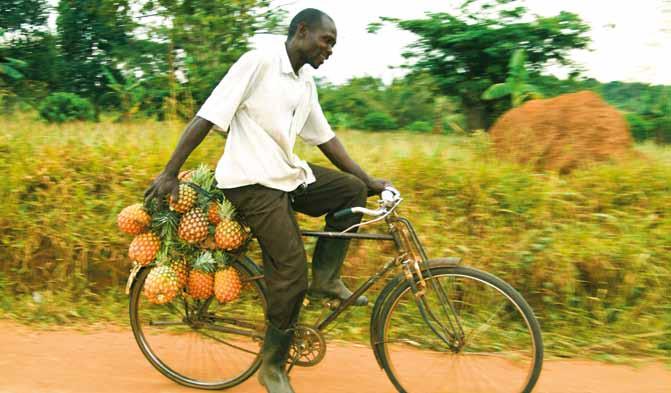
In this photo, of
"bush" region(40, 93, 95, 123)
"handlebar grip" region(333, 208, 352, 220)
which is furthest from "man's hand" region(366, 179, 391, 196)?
"bush" region(40, 93, 95, 123)

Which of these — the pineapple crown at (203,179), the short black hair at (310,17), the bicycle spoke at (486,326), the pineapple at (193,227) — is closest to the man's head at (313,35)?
the short black hair at (310,17)

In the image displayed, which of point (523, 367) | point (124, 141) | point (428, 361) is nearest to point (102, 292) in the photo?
point (124, 141)

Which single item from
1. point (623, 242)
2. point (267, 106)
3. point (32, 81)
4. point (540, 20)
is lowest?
point (32, 81)

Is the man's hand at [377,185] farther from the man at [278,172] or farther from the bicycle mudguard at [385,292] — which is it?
the bicycle mudguard at [385,292]

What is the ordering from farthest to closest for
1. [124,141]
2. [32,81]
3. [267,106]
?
1. [32,81]
2. [124,141]
3. [267,106]

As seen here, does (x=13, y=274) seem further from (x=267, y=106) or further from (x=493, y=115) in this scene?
(x=493, y=115)

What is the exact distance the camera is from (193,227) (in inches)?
147

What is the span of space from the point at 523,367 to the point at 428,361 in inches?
23.3

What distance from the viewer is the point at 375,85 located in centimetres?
980

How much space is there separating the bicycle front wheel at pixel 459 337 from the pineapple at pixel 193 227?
40.4 inches

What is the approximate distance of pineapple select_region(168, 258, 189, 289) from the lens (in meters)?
3.86

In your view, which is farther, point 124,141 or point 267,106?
point 124,141

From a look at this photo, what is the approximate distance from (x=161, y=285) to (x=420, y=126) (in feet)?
19.0

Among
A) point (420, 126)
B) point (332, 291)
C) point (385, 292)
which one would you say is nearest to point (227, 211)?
point (332, 291)
